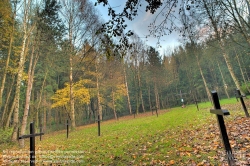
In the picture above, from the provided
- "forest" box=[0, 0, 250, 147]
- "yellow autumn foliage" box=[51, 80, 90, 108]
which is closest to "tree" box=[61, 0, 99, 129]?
"forest" box=[0, 0, 250, 147]

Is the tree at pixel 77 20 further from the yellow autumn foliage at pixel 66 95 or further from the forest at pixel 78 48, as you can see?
the yellow autumn foliage at pixel 66 95

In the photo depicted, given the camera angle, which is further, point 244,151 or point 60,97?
point 60,97

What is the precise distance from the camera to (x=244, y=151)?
2.99 m

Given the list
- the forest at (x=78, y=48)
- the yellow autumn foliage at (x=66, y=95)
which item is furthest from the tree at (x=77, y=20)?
the yellow autumn foliage at (x=66, y=95)

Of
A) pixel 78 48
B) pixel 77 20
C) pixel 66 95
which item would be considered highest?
pixel 77 20

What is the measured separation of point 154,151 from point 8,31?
426 inches

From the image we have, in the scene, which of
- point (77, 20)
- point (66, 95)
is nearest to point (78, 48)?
point (77, 20)

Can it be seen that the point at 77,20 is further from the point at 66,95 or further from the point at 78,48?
the point at 66,95

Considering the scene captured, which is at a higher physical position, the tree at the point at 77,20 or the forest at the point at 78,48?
the tree at the point at 77,20

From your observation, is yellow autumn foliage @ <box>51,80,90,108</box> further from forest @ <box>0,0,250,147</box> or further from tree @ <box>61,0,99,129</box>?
tree @ <box>61,0,99,129</box>

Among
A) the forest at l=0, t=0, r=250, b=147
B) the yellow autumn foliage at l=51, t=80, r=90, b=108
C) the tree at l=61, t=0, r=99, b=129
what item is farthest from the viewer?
the yellow autumn foliage at l=51, t=80, r=90, b=108

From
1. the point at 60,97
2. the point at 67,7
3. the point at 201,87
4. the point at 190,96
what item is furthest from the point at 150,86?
the point at 67,7

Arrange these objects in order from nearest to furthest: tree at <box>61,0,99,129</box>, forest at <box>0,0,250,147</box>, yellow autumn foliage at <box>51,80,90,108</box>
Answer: forest at <box>0,0,250,147</box>
tree at <box>61,0,99,129</box>
yellow autumn foliage at <box>51,80,90,108</box>

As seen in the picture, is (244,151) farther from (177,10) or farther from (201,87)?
(201,87)
